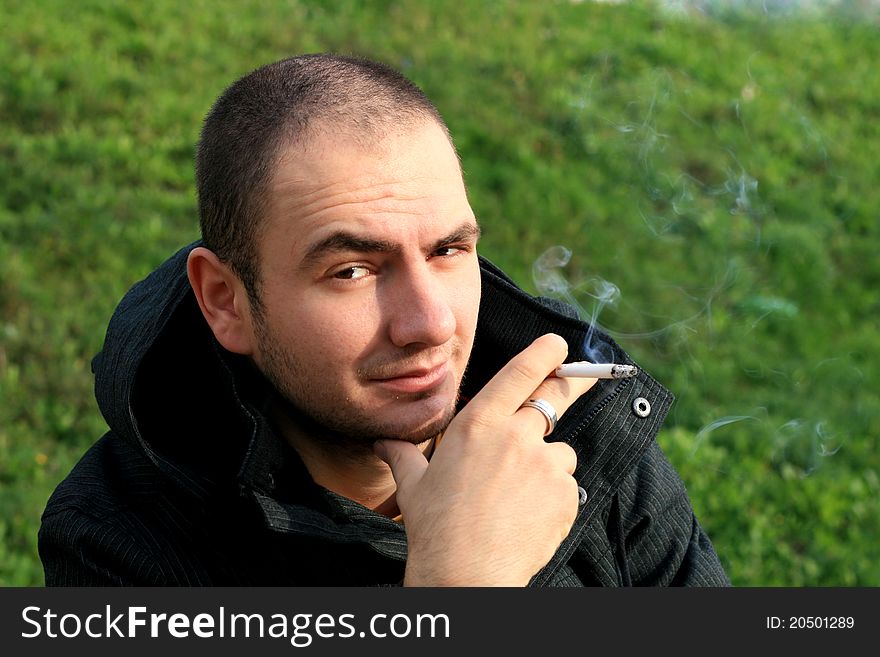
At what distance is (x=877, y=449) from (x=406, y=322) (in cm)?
481

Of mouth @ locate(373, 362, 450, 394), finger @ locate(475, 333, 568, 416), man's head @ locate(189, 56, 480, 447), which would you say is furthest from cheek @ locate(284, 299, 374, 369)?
finger @ locate(475, 333, 568, 416)

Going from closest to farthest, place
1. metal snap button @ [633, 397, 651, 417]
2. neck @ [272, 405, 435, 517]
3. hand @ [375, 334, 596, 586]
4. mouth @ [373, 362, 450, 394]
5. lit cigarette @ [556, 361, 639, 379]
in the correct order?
hand @ [375, 334, 596, 586], mouth @ [373, 362, 450, 394], lit cigarette @ [556, 361, 639, 379], neck @ [272, 405, 435, 517], metal snap button @ [633, 397, 651, 417]

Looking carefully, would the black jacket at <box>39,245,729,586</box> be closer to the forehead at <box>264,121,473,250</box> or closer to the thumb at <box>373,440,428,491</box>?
the thumb at <box>373,440,428,491</box>

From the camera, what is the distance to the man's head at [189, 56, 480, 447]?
106 inches

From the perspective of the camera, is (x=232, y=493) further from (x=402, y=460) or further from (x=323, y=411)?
(x=402, y=460)

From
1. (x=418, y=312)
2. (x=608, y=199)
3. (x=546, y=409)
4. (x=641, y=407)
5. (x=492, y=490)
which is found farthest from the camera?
(x=608, y=199)

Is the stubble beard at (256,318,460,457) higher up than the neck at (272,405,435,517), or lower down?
higher up

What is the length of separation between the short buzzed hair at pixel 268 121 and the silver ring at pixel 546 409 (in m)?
0.76

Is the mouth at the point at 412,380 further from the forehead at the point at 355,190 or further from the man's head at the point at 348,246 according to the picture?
the forehead at the point at 355,190

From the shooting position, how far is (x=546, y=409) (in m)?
2.76

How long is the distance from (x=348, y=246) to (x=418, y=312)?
0.25 m

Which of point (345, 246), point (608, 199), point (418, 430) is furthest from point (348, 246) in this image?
point (608, 199)

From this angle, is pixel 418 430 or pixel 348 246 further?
pixel 418 430

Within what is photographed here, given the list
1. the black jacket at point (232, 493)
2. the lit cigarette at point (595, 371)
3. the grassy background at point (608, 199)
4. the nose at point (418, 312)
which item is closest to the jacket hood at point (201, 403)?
the black jacket at point (232, 493)
